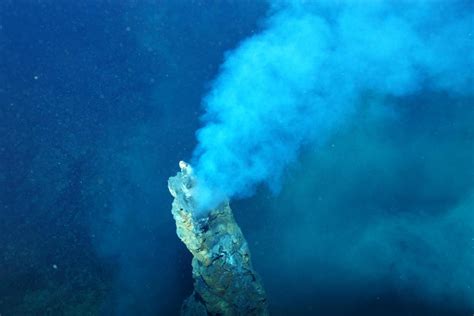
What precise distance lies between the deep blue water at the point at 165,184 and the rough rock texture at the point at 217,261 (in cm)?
237

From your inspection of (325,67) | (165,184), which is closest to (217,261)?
(165,184)

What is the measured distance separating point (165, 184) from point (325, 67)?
14.9ft

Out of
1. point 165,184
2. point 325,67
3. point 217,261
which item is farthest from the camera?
point 325,67

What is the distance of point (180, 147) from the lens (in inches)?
331

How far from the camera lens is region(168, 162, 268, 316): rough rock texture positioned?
5711mm

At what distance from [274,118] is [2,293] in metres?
6.88

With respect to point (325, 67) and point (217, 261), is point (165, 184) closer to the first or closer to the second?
point (217, 261)

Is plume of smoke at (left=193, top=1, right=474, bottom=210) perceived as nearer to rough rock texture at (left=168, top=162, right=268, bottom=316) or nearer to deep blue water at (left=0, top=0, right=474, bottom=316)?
deep blue water at (left=0, top=0, right=474, bottom=316)

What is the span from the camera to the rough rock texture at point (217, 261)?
5711 mm

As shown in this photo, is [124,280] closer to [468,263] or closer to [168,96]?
[168,96]

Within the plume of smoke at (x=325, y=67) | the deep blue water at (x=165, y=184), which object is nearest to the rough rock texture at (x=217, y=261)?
the plume of smoke at (x=325, y=67)

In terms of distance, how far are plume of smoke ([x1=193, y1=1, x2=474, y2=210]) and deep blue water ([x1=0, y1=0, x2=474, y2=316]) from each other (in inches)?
12.1

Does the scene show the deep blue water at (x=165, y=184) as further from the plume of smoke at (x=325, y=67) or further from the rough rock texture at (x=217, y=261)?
the rough rock texture at (x=217, y=261)

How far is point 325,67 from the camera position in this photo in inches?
344
